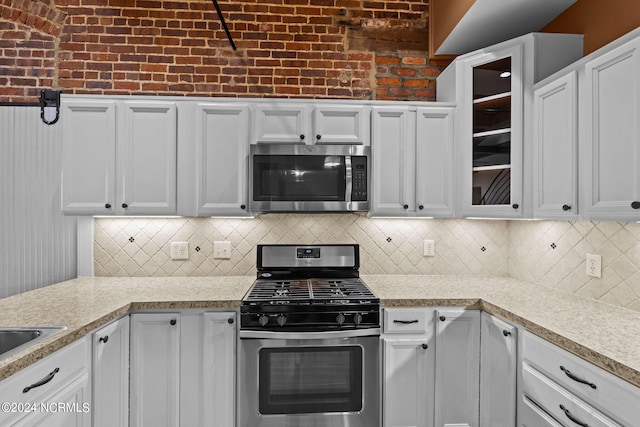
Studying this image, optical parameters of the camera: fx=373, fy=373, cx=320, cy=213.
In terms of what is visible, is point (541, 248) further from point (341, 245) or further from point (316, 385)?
point (316, 385)

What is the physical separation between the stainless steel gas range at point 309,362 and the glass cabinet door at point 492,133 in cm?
105

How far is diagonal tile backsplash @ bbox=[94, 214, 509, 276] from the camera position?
271 centimetres

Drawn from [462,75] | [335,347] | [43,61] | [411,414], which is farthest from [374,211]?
[43,61]

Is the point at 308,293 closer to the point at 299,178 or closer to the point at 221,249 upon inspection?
the point at 299,178

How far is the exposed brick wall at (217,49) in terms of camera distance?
2.72m

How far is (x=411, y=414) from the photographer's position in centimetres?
214

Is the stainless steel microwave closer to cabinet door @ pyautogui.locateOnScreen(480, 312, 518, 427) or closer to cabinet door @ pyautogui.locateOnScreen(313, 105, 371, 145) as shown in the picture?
cabinet door @ pyautogui.locateOnScreen(313, 105, 371, 145)

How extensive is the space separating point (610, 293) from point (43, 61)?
13.0 feet

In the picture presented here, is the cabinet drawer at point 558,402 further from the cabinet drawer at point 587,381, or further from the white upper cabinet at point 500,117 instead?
the white upper cabinet at point 500,117

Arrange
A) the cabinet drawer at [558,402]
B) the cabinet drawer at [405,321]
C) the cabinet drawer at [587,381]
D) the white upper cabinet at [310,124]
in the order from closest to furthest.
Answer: the cabinet drawer at [587,381] → the cabinet drawer at [558,402] → the cabinet drawer at [405,321] → the white upper cabinet at [310,124]

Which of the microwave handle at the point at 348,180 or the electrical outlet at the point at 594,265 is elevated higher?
the microwave handle at the point at 348,180

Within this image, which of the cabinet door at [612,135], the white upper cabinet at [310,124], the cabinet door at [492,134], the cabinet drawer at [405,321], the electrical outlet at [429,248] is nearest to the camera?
the cabinet door at [612,135]

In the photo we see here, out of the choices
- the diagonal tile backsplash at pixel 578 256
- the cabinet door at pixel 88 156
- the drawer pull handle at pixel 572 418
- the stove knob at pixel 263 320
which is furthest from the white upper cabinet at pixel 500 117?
the cabinet door at pixel 88 156

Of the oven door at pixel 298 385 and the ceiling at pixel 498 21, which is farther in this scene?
the ceiling at pixel 498 21
